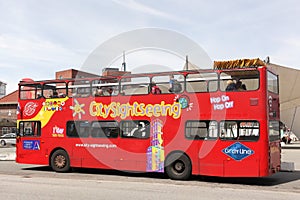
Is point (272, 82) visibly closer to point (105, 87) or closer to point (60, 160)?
point (105, 87)

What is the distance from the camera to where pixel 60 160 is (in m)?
15.8

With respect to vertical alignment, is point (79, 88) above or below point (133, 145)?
above

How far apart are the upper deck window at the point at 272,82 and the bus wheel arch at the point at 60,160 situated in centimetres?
827

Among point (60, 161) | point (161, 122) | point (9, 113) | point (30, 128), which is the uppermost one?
point (9, 113)

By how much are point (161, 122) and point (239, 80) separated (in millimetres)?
3098

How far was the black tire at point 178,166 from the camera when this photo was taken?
1323 cm

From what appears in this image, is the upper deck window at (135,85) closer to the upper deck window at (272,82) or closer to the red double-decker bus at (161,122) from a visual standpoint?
the red double-decker bus at (161,122)

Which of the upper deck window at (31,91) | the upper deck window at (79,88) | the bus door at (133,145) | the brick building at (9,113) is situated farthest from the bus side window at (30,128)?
the brick building at (9,113)

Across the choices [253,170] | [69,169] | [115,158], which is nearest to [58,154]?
[69,169]

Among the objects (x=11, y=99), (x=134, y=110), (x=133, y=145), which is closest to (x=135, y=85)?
(x=134, y=110)

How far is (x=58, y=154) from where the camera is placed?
1582cm

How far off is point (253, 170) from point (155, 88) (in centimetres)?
437

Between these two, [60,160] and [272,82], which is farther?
[60,160]

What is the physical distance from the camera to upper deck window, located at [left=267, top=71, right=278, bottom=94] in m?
12.5
